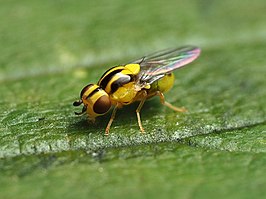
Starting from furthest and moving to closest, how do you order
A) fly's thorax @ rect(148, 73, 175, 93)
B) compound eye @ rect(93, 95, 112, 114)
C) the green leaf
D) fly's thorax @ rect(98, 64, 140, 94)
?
1. fly's thorax @ rect(148, 73, 175, 93)
2. fly's thorax @ rect(98, 64, 140, 94)
3. compound eye @ rect(93, 95, 112, 114)
4. the green leaf

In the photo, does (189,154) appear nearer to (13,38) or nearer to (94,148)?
(94,148)

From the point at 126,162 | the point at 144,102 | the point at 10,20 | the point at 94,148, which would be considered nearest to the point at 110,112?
the point at 144,102

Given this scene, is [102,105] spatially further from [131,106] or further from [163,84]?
[163,84]

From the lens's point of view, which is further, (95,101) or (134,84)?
(134,84)

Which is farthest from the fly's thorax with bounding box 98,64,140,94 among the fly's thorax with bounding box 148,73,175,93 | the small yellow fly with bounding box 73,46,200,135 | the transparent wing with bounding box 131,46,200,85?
the fly's thorax with bounding box 148,73,175,93

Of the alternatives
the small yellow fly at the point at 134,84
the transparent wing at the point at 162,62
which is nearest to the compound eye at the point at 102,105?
the small yellow fly at the point at 134,84

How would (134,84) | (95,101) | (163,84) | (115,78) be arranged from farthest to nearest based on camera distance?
(163,84)
(134,84)
(115,78)
(95,101)

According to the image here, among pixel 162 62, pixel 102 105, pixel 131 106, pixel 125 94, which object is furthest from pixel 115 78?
pixel 162 62

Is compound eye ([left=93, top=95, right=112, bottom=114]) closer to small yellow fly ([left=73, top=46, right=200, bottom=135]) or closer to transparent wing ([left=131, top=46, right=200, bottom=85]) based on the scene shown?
small yellow fly ([left=73, top=46, right=200, bottom=135])
